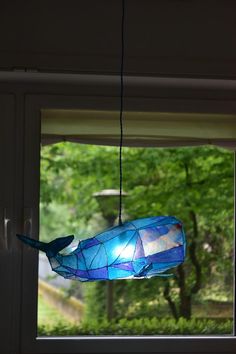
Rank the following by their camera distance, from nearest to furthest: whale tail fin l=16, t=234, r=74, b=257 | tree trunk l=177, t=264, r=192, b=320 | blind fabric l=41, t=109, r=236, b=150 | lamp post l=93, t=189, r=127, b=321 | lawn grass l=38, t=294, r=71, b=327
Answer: whale tail fin l=16, t=234, r=74, b=257 → blind fabric l=41, t=109, r=236, b=150 → tree trunk l=177, t=264, r=192, b=320 → lamp post l=93, t=189, r=127, b=321 → lawn grass l=38, t=294, r=71, b=327

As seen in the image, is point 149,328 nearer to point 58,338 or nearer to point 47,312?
point 58,338

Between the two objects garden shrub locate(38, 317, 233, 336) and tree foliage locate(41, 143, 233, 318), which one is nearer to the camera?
garden shrub locate(38, 317, 233, 336)

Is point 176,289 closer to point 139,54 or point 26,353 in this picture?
point 26,353

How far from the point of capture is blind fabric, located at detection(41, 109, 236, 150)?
7.18ft

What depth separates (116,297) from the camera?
420 cm

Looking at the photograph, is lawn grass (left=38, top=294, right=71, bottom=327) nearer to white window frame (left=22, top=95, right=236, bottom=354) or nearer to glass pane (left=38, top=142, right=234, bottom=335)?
glass pane (left=38, top=142, right=234, bottom=335)

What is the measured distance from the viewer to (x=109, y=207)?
426 centimetres

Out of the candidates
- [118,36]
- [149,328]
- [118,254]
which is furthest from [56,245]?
[149,328]

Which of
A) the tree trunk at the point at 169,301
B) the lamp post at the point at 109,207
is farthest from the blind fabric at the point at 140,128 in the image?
the tree trunk at the point at 169,301

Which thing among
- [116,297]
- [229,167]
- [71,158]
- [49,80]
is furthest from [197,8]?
[116,297]

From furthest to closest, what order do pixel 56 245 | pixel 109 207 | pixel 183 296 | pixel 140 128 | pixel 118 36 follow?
pixel 109 207 → pixel 183 296 → pixel 140 128 → pixel 118 36 → pixel 56 245

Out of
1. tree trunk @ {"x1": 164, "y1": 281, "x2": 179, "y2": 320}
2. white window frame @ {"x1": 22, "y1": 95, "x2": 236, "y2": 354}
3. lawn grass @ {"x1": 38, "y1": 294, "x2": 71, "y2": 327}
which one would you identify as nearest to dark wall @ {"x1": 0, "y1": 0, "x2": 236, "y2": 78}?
white window frame @ {"x1": 22, "y1": 95, "x2": 236, "y2": 354}

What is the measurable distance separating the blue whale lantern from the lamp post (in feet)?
8.60

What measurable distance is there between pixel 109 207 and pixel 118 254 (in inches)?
115
